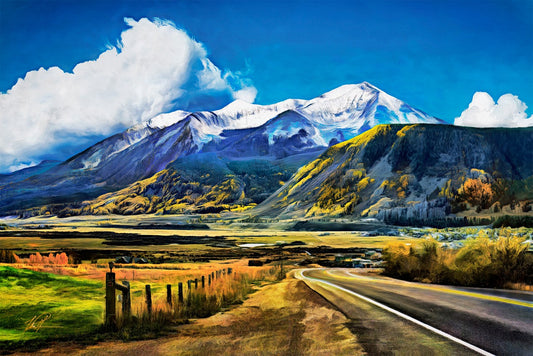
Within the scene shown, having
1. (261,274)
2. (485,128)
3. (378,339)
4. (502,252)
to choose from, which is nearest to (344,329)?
(378,339)

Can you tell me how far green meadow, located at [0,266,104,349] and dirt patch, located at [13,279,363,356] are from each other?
5.43 feet

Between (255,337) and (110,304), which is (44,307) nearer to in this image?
(110,304)

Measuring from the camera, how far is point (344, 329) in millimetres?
10523

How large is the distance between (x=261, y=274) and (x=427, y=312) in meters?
21.5

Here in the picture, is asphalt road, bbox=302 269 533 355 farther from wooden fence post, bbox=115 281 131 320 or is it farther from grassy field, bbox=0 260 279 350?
wooden fence post, bbox=115 281 131 320

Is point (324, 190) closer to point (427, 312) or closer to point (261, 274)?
point (261, 274)

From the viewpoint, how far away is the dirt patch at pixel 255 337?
346 inches

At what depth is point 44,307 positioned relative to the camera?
13.0 metres

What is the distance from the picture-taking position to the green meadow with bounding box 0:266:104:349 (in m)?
10.3
